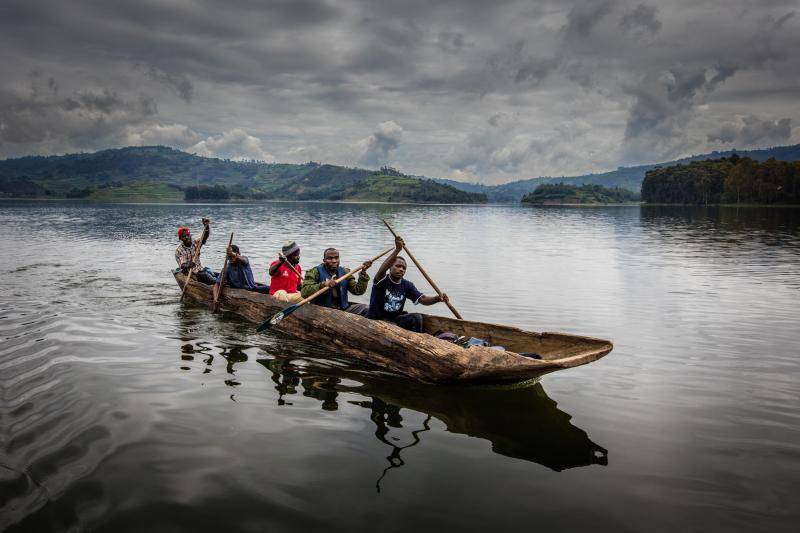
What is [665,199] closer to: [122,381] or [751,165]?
[751,165]

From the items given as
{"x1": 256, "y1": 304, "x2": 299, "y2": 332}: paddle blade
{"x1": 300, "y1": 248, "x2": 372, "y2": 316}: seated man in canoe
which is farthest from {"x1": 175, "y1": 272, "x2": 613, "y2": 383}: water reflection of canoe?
{"x1": 300, "y1": 248, "x2": 372, "y2": 316}: seated man in canoe

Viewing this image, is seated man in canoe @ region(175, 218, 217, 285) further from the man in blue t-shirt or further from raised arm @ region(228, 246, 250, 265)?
the man in blue t-shirt

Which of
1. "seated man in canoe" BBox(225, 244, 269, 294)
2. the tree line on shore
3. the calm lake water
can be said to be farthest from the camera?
the tree line on shore

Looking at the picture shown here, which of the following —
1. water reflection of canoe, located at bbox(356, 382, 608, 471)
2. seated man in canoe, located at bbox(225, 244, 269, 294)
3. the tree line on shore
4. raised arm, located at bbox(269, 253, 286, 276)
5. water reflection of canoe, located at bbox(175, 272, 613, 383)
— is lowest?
water reflection of canoe, located at bbox(356, 382, 608, 471)

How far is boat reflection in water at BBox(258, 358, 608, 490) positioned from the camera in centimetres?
693

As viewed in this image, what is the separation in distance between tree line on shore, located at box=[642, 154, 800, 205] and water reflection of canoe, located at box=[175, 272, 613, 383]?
13109 cm

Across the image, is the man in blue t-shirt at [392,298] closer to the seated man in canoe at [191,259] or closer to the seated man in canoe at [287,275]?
the seated man in canoe at [287,275]

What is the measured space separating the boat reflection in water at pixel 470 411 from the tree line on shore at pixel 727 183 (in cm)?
13250

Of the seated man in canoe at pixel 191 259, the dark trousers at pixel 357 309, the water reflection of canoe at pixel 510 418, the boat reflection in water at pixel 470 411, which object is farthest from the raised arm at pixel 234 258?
the water reflection of canoe at pixel 510 418

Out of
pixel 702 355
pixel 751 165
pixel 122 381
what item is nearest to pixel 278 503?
pixel 122 381

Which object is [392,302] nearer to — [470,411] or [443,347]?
[443,347]

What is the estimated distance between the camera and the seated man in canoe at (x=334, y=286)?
478 inches

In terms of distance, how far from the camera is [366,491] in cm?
579

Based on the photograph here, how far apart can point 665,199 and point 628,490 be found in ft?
575
